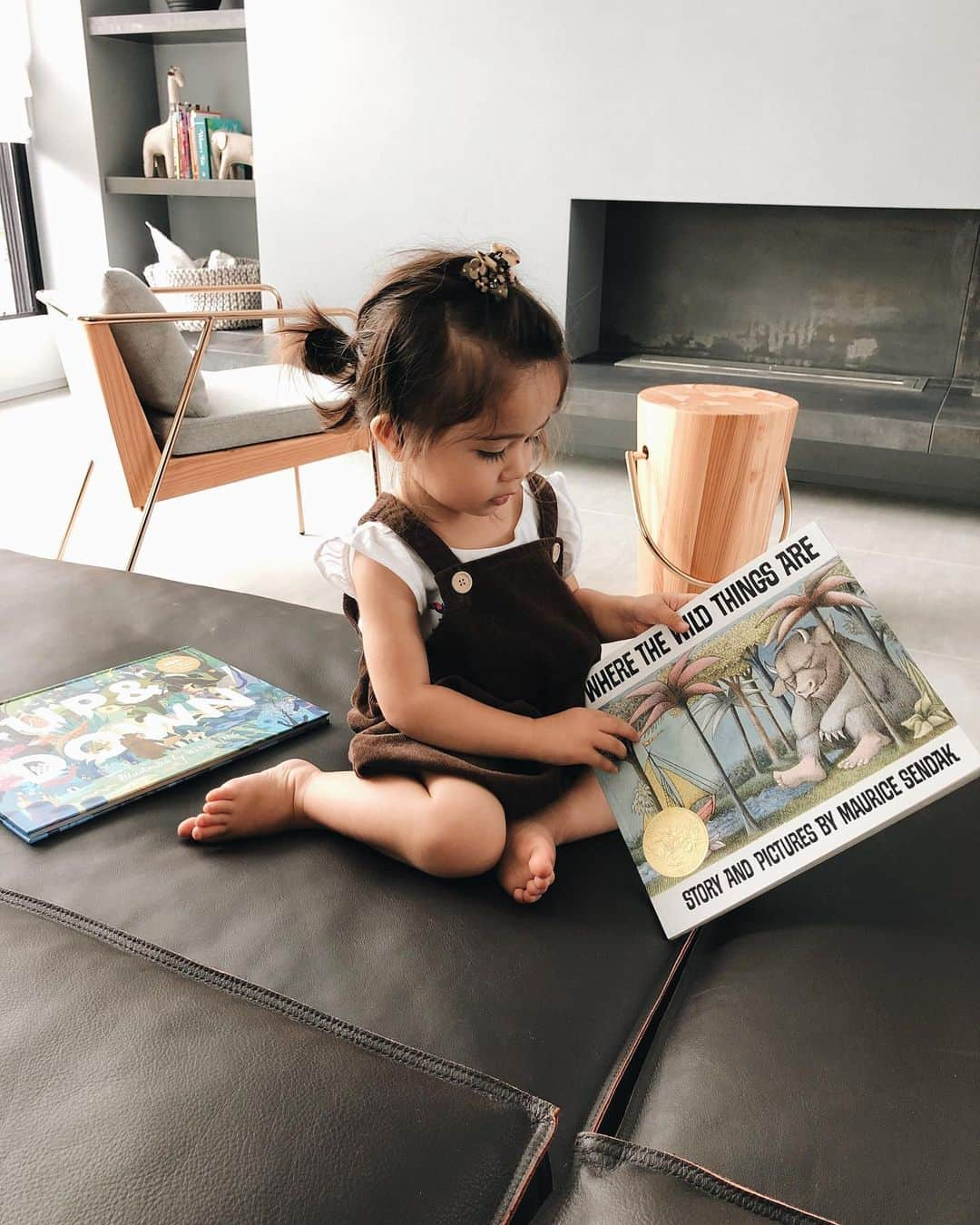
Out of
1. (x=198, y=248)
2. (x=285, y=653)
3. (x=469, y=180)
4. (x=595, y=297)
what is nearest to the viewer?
(x=285, y=653)

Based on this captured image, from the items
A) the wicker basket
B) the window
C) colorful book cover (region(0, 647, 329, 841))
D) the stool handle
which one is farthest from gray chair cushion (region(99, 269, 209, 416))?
the window

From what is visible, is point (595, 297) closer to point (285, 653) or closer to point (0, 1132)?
point (285, 653)

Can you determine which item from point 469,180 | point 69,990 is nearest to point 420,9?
point 469,180

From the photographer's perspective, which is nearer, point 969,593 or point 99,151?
point 969,593

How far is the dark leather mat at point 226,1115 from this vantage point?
502 millimetres

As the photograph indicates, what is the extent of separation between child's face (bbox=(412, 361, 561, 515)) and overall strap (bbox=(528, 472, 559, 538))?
0.50 feet

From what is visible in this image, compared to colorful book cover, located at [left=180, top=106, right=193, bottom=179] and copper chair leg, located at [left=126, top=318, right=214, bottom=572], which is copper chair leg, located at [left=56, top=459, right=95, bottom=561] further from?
colorful book cover, located at [left=180, top=106, right=193, bottom=179]

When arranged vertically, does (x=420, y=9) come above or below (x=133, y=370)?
above

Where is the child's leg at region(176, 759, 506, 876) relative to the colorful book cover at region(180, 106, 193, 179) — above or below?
below

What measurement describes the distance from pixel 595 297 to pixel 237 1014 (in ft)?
11.3

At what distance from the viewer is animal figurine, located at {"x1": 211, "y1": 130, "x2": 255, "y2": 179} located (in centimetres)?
414

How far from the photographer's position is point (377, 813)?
891mm

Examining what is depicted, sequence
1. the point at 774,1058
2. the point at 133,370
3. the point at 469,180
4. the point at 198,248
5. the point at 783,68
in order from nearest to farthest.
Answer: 1. the point at 774,1058
2. the point at 133,370
3. the point at 783,68
4. the point at 469,180
5. the point at 198,248

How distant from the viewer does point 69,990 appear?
2.03 ft
